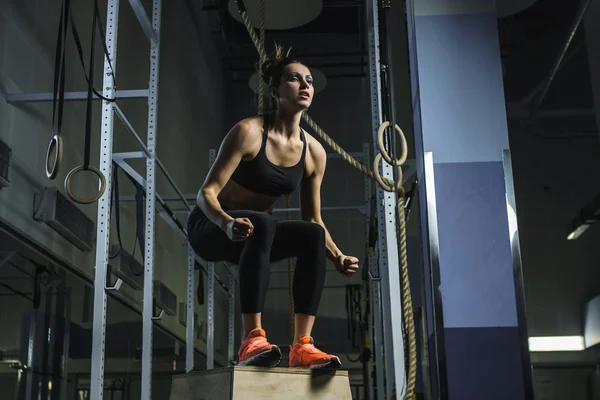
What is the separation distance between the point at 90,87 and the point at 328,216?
8.27m

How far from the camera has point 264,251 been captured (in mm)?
2293

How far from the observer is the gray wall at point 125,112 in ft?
14.4

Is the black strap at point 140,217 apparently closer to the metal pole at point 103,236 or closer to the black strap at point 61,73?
the metal pole at point 103,236

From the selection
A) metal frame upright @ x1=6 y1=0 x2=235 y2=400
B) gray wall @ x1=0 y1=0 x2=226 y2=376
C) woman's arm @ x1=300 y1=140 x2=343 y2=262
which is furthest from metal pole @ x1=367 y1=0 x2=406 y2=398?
gray wall @ x1=0 y1=0 x2=226 y2=376

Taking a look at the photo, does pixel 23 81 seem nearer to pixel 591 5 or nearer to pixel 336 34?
pixel 591 5

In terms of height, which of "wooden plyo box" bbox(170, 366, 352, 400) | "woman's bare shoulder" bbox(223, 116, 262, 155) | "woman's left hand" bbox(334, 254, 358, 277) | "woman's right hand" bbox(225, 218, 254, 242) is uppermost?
"woman's bare shoulder" bbox(223, 116, 262, 155)

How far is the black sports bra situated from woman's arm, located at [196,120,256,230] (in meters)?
0.05

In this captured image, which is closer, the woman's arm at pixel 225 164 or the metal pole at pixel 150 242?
the woman's arm at pixel 225 164

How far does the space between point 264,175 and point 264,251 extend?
0.30 metres

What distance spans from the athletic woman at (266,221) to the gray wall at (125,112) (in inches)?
83.9

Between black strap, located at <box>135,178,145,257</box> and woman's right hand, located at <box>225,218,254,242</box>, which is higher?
black strap, located at <box>135,178,145,257</box>

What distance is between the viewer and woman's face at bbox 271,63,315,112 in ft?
8.27

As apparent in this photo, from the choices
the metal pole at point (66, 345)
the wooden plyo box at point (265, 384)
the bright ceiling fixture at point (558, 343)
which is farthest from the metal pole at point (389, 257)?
the bright ceiling fixture at point (558, 343)

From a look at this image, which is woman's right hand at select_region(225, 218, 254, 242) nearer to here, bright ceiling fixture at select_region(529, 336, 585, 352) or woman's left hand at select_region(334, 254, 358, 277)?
woman's left hand at select_region(334, 254, 358, 277)
